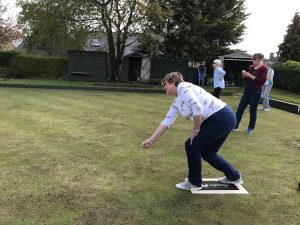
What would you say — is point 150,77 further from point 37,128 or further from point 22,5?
point 37,128

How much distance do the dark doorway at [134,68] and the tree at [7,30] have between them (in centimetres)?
1398

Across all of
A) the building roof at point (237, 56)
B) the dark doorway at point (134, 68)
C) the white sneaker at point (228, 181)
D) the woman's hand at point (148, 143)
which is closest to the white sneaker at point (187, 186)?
the white sneaker at point (228, 181)

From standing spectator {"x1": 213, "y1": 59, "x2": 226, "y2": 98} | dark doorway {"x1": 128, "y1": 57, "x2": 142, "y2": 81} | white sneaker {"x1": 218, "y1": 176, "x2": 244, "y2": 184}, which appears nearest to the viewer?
white sneaker {"x1": 218, "y1": 176, "x2": 244, "y2": 184}

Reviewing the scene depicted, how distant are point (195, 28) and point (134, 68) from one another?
5967 mm

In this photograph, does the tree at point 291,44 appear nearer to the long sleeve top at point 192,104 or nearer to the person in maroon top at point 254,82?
the person in maroon top at point 254,82

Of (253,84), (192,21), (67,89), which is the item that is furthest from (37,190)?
(192,21)

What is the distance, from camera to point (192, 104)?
14.6ft

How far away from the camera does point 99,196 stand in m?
4.78

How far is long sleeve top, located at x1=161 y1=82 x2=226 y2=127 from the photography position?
14.7 ft

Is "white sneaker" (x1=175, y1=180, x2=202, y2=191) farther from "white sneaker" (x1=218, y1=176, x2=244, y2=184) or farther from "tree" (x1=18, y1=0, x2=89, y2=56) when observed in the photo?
"tree" (x1=18, y1=0, x2=89, y2=56)

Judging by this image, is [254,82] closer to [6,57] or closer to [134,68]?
[134,68]

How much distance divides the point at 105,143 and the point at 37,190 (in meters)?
2.76

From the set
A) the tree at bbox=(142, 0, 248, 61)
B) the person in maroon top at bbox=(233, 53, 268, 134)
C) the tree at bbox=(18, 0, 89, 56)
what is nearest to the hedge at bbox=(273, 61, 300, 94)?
the tree at bbox=(142, 0, 248, 61)

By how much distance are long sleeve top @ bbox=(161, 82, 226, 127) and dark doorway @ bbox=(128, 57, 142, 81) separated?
84.5 ft
